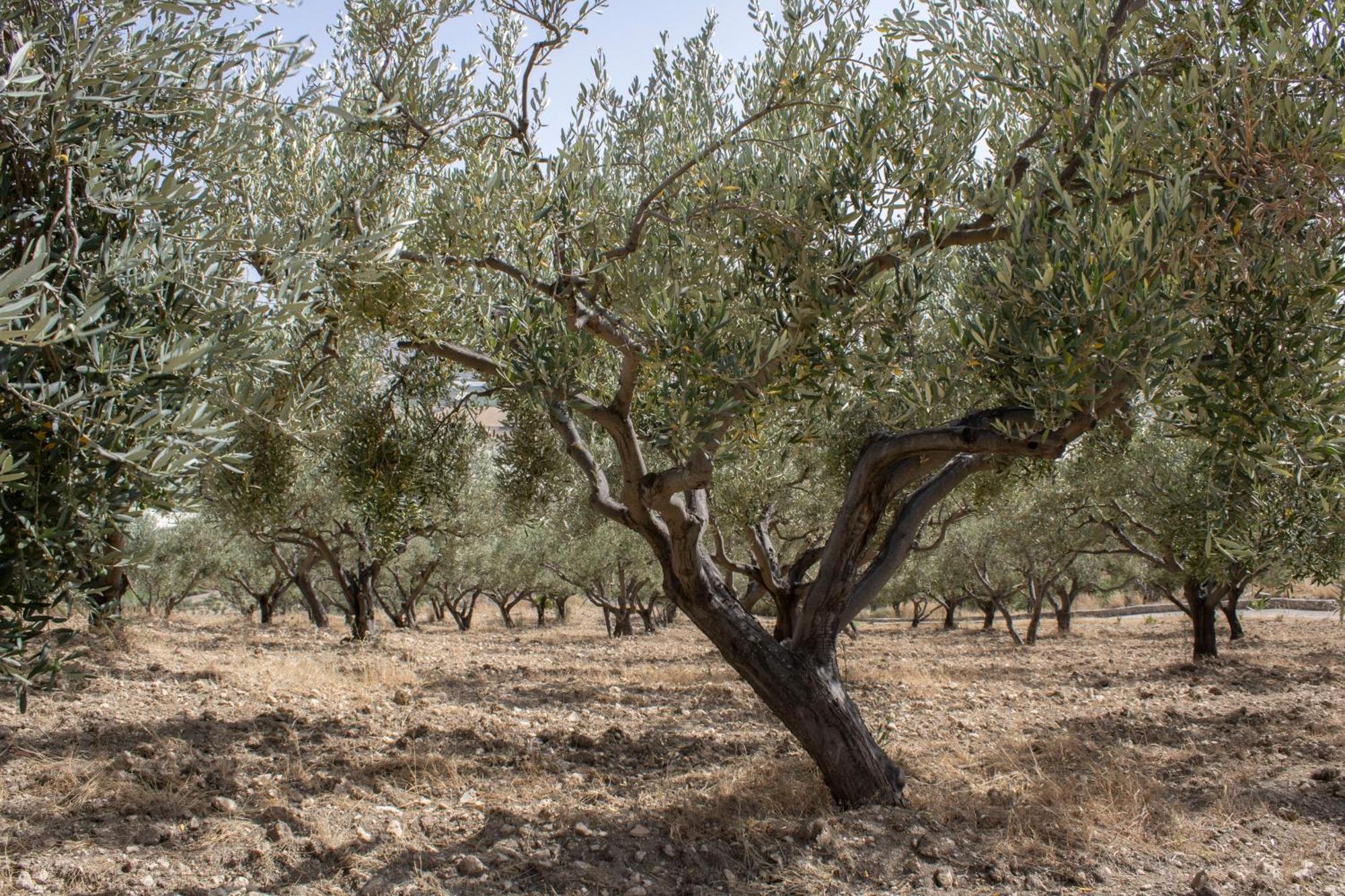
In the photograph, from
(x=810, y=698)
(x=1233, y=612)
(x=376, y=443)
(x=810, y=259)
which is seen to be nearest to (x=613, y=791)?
(x=810, y=698)

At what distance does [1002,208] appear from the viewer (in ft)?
16.9

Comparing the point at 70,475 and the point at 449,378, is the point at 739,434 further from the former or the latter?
the point at 449,378

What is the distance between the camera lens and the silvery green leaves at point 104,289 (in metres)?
3.12

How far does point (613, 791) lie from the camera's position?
291 inches

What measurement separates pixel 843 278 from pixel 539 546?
2940 cm

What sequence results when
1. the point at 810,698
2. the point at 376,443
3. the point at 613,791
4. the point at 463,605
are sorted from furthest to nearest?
the point at 463,605
the point at 376,443
the point at 613,791
the point at 810,698

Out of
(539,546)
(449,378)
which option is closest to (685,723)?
(449,378)

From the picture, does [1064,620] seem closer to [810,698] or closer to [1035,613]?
[1035,613]

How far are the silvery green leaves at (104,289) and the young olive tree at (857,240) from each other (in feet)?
3.57

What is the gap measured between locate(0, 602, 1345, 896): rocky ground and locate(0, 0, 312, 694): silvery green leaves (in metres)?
2.77

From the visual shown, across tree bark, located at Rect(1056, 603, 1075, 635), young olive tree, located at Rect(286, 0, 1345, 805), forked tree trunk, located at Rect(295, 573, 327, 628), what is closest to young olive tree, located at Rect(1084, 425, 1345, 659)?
young olive tree, located at Rect(286, 0, 1345, 805)

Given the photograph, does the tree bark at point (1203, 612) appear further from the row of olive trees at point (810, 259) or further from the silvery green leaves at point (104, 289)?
the silvery green leaves at point (104, 289)

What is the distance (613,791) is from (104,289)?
5.72 metres

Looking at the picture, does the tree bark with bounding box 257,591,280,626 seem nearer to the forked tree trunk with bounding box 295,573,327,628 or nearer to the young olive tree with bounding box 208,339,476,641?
the forked tree trunk with bounding box 295,573,327,628
